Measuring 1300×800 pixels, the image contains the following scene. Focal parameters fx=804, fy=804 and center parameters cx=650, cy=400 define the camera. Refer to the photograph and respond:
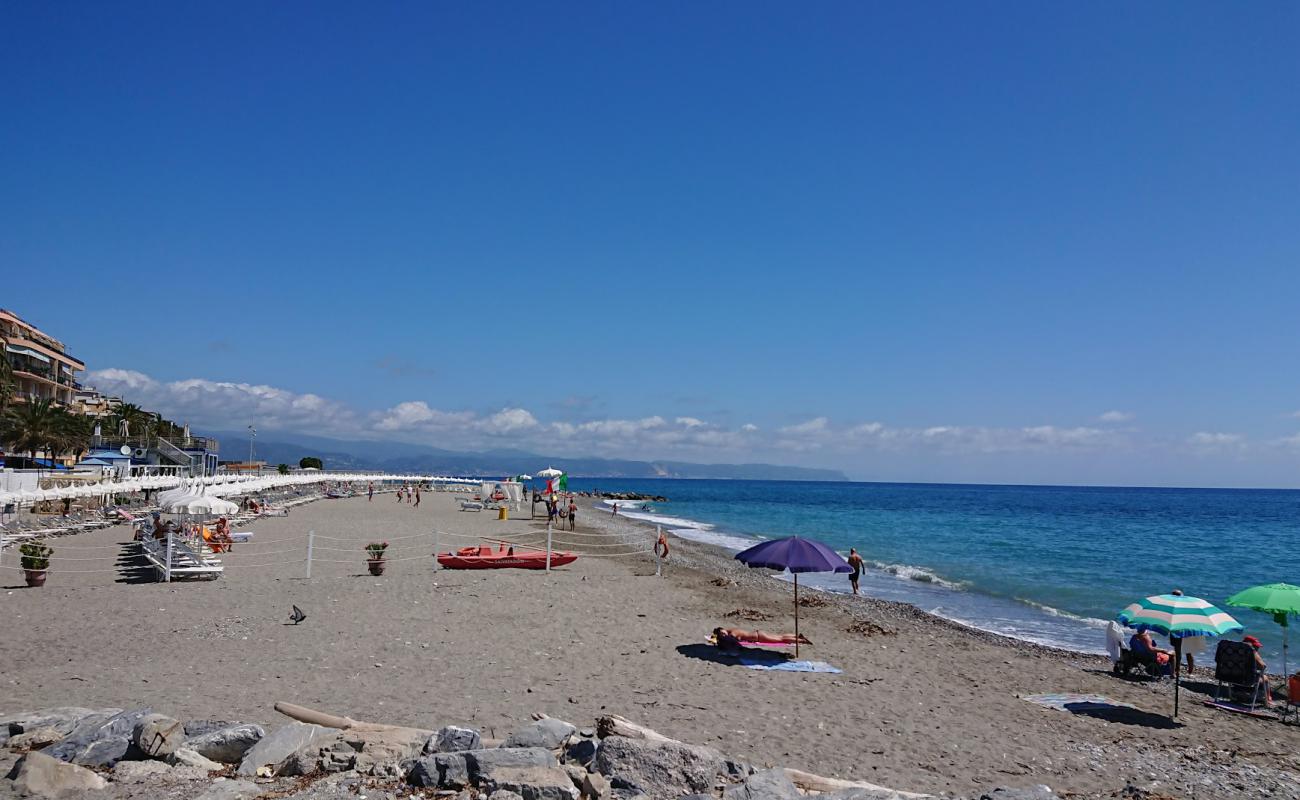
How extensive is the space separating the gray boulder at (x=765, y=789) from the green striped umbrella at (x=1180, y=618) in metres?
6.77

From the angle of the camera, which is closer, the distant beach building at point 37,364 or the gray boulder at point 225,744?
the gray boulder at point 225,744

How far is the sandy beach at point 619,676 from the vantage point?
27.3 ft

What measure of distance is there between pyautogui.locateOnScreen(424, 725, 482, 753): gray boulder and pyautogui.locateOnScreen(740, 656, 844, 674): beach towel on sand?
596cm

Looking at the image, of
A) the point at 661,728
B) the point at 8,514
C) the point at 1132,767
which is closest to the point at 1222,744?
the point at 1132,767

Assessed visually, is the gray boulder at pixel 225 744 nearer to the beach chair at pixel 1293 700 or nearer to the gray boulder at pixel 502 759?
the gray boulder at pixel 502 759

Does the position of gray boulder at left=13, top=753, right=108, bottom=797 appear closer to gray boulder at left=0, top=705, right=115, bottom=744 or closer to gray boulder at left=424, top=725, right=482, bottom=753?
gray boulder at left=0, top=705, right=115, bottom=744

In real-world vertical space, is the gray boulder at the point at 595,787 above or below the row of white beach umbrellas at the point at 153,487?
below

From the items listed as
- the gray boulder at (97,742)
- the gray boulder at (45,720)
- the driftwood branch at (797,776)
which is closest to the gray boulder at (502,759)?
the driftwood branch at (797,776)

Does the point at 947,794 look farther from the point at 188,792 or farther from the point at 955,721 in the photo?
the point at 188,792

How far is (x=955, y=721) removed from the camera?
9.59 metres

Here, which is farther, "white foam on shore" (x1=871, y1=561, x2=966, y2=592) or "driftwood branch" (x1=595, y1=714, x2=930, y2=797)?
"white foam on shore" (x1=871, y1=561, x2=966, y2=592)

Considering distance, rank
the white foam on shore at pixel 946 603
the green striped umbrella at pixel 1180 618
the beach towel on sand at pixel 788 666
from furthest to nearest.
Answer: the white foam on shore at pixel 946 603, the beach towel on sand at pixel 788 666, the green striped umbrella at pixel 1180 618

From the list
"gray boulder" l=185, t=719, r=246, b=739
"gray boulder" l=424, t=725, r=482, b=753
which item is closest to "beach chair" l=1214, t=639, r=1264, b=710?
"gray boulder" l=424, t=725, r=482, b=753

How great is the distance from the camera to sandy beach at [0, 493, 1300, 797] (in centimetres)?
834
